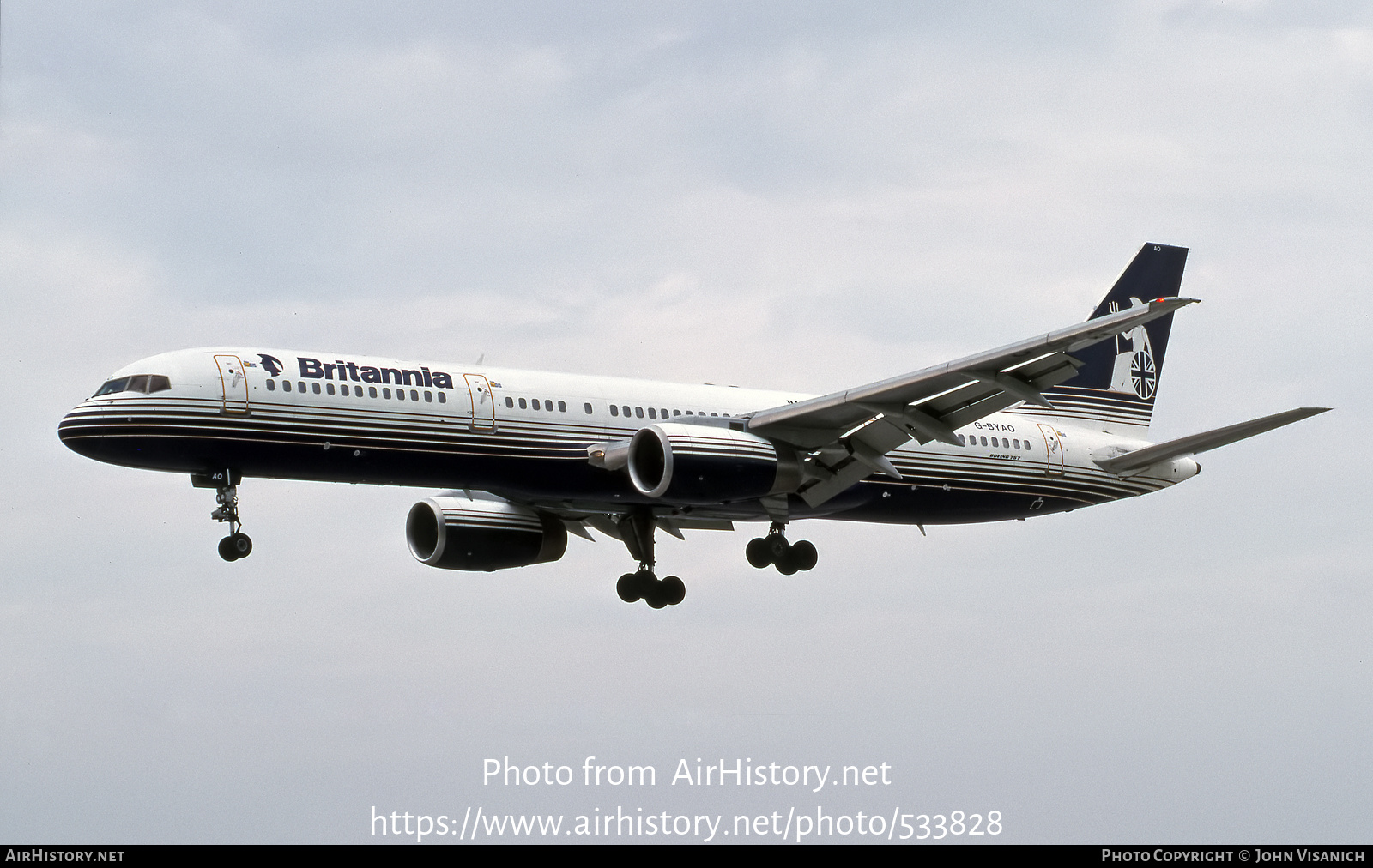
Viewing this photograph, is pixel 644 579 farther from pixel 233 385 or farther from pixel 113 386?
pixel 113 386

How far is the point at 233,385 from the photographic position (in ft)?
102

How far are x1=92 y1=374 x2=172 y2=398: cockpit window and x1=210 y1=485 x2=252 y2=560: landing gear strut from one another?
7.77 ft

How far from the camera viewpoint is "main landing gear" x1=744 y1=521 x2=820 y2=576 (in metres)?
37.6

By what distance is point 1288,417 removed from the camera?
3108 cm

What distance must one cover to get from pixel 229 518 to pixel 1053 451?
20.7 metres

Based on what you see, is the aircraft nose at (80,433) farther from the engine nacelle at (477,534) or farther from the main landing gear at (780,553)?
the main landing gear at (780,553)

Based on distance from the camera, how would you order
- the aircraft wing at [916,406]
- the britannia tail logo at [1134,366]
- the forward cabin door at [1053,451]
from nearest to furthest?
the aircraft wing at [916,406] → the forward cabin door at [1053,451] → the britannia tail logo at [1134,366]

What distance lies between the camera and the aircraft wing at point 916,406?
94.2 ft

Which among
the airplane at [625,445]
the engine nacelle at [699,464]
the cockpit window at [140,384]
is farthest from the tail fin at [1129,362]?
the cockpit window at [140,384]

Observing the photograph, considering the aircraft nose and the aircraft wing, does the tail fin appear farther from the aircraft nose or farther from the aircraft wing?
the aircraft nose

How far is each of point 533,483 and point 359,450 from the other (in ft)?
12.8

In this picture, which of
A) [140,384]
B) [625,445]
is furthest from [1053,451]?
[140,384]

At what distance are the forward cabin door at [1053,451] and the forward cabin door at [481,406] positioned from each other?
15.2 m

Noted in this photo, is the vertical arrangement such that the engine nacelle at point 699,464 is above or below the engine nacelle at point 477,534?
below
